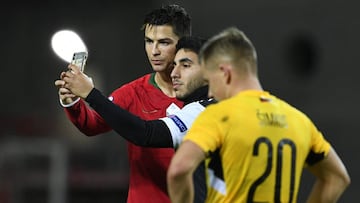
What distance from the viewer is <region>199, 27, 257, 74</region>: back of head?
11.7ft

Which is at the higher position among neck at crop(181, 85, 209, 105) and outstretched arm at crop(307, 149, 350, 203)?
neck at crop(181, 85, 209, 105)

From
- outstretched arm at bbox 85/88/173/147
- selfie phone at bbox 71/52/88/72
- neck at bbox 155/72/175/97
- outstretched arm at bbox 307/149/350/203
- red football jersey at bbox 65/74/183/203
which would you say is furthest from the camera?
neck at bbox 155/72/175/97

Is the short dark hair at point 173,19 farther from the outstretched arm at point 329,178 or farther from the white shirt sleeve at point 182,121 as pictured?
the outstretched arm at point 329,178

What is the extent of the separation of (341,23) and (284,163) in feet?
22.2

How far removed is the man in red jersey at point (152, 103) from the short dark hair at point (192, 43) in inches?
11.5

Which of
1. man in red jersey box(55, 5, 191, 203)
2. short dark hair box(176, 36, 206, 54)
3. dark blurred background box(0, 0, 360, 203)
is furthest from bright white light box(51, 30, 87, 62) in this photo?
dark blurred background box(0, 0, 360, 203)

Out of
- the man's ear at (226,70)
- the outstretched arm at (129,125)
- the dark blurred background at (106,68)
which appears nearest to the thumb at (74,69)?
the outstretched arm at (129,125)

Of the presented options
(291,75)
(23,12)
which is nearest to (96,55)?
(23,12)

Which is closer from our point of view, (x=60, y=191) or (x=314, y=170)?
(x=314, y=170)

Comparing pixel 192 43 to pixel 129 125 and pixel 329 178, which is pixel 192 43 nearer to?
pixel 129 125

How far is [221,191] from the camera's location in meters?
3.58

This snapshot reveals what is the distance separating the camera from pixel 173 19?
4.85 m

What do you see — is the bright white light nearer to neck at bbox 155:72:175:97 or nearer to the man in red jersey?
the man in red jersey

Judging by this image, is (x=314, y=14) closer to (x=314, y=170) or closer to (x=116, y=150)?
(x=116, y=150)
